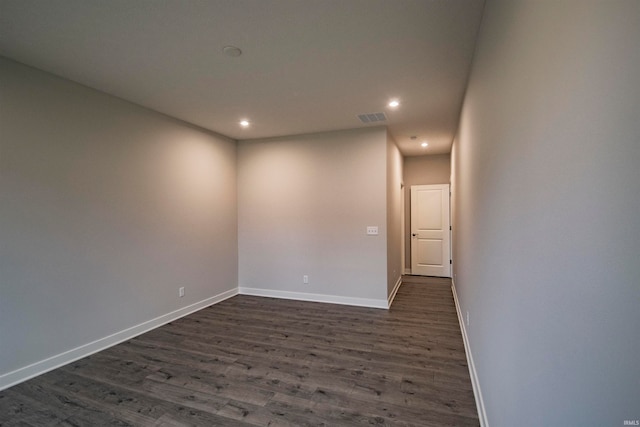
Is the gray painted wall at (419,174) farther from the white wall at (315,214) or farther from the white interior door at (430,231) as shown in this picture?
the white wall at (315,214)

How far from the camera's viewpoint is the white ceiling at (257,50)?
1.94 m

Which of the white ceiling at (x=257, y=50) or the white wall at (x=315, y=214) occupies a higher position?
the white ceiling at (x=257, y=50)

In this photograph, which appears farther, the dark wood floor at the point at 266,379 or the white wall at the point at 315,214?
the white wall at the point at 315,214

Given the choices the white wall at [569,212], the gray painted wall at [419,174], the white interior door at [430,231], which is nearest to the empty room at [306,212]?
the white wall at [569,212]

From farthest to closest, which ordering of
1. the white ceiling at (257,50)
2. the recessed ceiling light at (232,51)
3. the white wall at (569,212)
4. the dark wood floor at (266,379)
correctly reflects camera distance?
the recessed ceiling light at (232,51) < the dark wood floor at (266,379) < the white ceiling at (257,50) < the white wall at (569,212)

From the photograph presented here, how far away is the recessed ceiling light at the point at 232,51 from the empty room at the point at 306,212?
0.02 metres

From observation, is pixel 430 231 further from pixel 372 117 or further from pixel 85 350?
pixel 85 350

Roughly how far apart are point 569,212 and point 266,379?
2548 mm

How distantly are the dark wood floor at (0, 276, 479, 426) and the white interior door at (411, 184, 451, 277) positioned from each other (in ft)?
9.74

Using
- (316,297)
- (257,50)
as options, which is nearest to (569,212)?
(257,50)

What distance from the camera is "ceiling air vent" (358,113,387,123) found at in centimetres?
398

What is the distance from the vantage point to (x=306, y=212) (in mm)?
4906

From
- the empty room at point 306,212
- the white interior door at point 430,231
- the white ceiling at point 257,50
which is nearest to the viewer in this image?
the empty room at point 306,212

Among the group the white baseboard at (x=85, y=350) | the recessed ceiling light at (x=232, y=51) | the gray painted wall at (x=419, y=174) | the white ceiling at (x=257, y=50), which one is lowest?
the white baseboard at (x=85, y=350)
